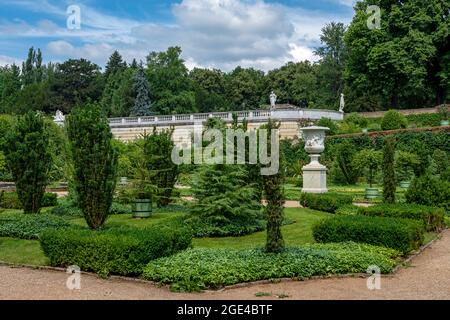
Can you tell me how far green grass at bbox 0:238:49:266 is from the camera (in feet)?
39.5

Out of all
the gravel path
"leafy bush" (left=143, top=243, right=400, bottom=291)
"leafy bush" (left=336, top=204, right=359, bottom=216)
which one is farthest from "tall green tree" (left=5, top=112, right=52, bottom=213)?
"leafy bush" (left=336, top=204, right=359, bottom=216)

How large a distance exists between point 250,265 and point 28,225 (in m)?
7.86

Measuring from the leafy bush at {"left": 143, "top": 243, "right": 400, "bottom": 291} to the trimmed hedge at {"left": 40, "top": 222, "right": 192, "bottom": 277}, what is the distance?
30 centimetres

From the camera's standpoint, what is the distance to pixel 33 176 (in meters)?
17.5

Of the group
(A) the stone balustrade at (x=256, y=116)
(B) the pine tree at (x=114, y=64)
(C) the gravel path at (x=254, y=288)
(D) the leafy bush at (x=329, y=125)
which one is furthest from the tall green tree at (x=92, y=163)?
(B) the pine tree at (x=114, y=64)

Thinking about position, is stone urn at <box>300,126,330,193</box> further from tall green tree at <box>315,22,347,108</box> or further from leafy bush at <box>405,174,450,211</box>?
tall green tree at <box>315,22,347,108</box>

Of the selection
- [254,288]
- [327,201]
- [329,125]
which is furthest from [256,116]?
[254,288]

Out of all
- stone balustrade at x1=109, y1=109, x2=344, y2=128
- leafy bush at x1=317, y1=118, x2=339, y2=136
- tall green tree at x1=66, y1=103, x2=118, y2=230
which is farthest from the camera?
stone balustrade at x1=109, y1=109, x2=344, y2=128

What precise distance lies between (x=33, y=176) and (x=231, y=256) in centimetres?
948

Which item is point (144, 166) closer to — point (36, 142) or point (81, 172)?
point (36, 142)

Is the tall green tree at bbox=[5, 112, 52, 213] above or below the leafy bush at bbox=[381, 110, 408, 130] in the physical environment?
below

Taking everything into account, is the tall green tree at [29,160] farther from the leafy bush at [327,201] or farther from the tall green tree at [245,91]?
the tall green tree at [245,91]

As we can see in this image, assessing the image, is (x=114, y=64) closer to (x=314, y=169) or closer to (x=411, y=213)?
(x=314, y=169)

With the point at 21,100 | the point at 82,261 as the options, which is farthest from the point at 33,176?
the point at 21,100
